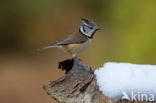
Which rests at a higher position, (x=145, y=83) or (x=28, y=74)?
(x=145, y=83)

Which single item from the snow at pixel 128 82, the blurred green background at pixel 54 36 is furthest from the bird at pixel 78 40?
the blurred green background at pixel 54 36

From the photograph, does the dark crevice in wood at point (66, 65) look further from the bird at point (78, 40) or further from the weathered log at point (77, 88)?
the bird at point (78, 40)

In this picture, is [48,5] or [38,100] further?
[48,5]

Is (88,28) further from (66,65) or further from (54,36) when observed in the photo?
(54,36)

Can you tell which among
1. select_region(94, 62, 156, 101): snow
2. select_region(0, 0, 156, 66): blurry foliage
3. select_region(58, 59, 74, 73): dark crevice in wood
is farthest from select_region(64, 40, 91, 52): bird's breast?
select_region(0, 0, 156, 66): blurry foliage

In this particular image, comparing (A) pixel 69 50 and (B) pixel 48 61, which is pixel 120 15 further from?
(A) pixel 69 50

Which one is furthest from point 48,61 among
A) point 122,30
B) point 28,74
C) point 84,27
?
point 84,27

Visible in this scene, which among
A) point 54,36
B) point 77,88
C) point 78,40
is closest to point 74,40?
point 78,40
